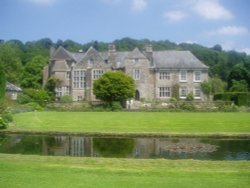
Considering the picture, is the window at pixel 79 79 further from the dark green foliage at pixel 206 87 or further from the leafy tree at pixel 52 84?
the dark green foliage at pixel 206 87

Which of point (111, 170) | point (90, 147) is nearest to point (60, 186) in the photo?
point (111, 170)

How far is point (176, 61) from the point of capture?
194ft

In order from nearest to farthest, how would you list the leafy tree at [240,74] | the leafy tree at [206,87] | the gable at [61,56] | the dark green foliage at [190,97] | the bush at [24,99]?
1. the bush at [24,99]
2. the dark green foliage at [190,97]
3. the leafy tree at [206,87]
4. the gable at [61,56]
5. the leafy tree at [240,74]

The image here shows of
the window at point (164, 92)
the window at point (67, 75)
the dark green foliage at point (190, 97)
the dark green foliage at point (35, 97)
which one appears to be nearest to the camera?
the dark green foliage at point (35, 97)

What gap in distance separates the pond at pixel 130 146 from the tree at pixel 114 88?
26.0 meters

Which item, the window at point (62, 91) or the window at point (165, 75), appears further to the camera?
the window at point (62, 91)

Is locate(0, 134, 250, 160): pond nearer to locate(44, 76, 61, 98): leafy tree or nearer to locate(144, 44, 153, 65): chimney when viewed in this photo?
locate(44, 76, 61, 98): leafy tree

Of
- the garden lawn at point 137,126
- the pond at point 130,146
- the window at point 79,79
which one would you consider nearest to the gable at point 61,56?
the window at point 79,79

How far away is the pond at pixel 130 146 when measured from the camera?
54.4 ft

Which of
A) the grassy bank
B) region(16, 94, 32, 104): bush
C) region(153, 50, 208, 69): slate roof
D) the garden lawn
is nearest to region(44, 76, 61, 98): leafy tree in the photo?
region(16, 94, 32, 104): bush

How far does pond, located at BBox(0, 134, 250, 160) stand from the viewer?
653 inches

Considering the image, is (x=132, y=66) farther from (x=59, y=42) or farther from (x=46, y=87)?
(x=59, y=42)

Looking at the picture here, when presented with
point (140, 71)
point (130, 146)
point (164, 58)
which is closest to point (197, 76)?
point (164, 58)

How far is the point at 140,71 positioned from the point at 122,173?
47.4 meters
